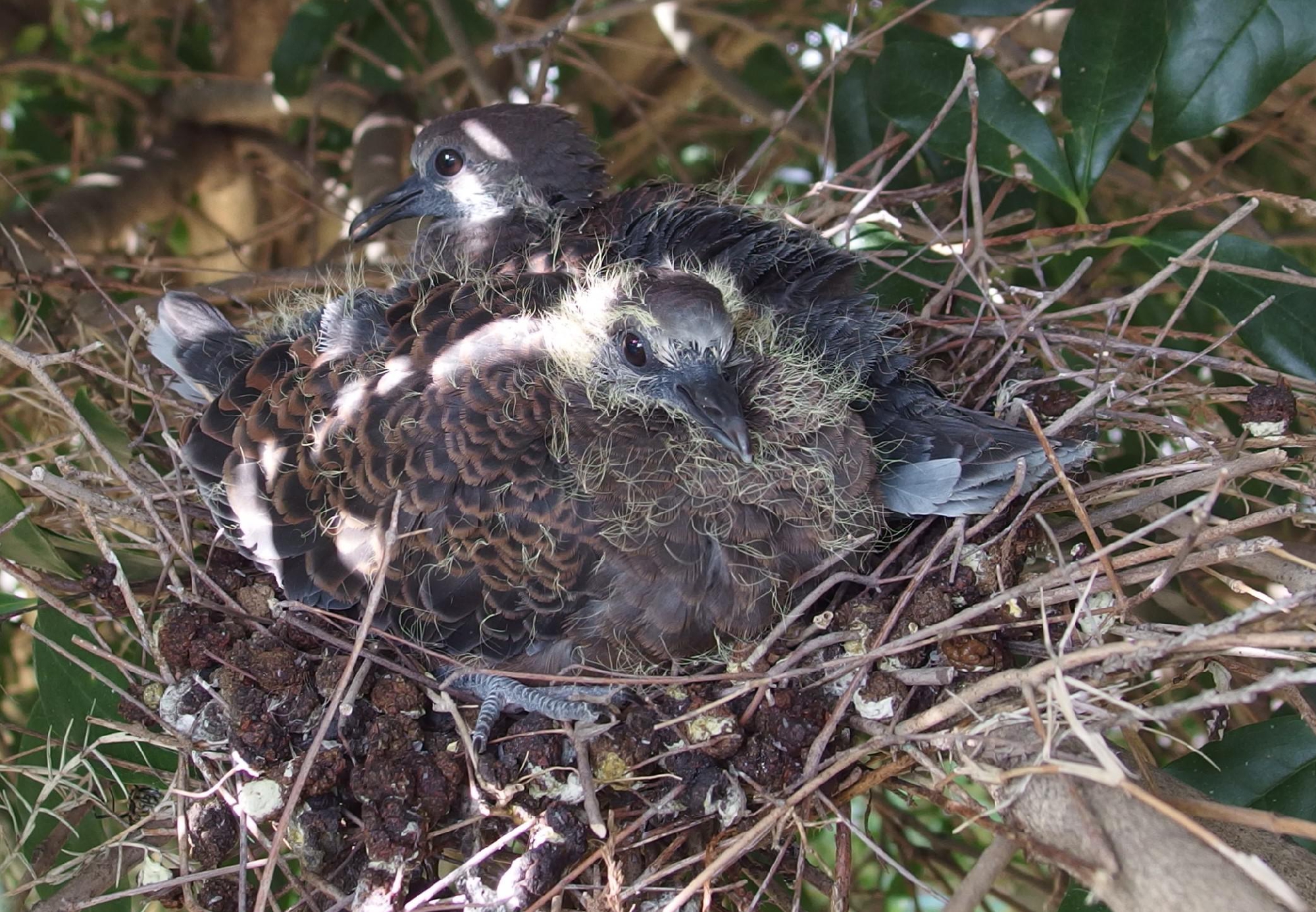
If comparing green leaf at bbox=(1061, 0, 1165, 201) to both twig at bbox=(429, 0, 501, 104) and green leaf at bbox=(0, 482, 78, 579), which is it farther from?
green leaf at bbox=(0, 482, 78, 579)

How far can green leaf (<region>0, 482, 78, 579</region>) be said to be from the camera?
5.74ft

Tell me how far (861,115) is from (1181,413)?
0.91m

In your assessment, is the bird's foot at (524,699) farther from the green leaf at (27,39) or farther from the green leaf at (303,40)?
the green leaf at (27,39)

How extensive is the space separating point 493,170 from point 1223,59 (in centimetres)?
141

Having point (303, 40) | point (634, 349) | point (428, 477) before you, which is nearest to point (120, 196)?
point (303, 40)

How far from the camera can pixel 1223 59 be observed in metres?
1.65

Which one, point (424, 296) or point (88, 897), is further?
point (424, 296)

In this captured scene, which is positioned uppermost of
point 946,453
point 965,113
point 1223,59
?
point 1223,59

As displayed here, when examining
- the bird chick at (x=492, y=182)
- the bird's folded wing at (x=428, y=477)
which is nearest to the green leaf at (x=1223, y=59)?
the bird's folded wing at (x=428, y=477)

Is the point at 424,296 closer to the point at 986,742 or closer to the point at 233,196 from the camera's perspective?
the point at 986,742

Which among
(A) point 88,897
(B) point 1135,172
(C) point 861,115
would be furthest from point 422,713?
(B) point 1135,172

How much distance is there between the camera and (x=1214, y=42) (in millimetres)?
1649

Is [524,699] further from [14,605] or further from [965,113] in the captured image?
[965,113]

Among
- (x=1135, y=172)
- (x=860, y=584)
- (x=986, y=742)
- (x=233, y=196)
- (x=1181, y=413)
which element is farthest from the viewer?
(x=233, y=196)
